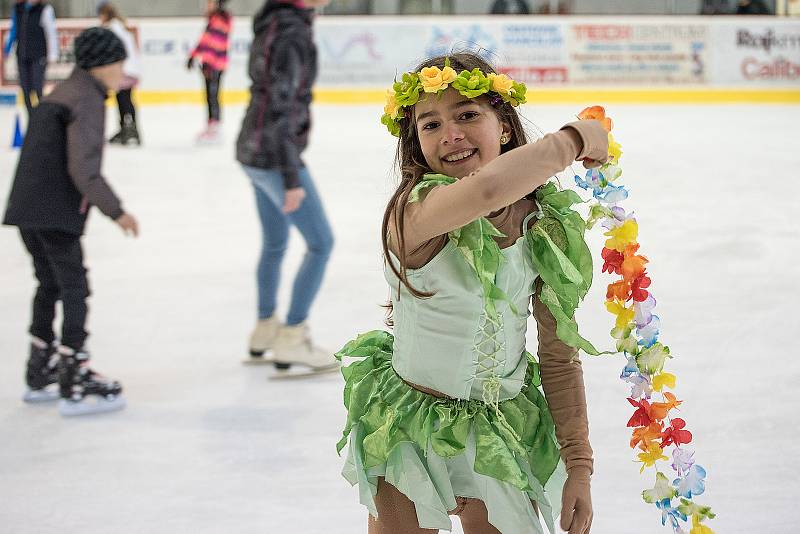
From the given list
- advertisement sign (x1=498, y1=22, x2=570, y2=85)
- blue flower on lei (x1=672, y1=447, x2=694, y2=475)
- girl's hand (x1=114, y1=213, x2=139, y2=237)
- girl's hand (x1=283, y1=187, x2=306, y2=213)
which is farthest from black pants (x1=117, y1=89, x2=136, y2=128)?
blue flower on lei (x1=672, y1=447, x2=694, y2=475)

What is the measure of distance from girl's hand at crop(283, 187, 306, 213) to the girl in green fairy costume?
2.16m

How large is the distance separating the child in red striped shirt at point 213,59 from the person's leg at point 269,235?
643 centimetres

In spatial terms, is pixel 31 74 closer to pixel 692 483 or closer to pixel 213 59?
pixel 213 59

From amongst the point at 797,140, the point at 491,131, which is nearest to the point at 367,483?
the point at 491,131

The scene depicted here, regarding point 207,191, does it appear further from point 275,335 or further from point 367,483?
point 367,483

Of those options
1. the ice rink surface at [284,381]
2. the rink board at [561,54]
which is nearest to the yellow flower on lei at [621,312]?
the ice rink surface at [284,381]

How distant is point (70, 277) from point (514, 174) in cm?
249

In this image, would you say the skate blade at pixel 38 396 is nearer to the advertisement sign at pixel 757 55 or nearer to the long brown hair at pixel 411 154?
the long brown hair at pixel 411 154

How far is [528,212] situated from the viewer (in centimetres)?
176

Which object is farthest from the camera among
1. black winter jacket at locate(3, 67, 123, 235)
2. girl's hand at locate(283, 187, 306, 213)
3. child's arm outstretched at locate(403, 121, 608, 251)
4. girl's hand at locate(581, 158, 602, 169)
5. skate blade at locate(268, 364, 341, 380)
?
skate blade at locate(268, 364, 341, 380)

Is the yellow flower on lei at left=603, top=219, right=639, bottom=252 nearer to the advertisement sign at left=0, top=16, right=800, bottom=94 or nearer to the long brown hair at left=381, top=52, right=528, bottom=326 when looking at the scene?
the long brown hair at left=381, top=52, right=528, bottom=326

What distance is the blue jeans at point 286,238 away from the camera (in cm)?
405

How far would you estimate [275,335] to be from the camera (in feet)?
14.5

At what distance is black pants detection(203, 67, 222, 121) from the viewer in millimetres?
10711
